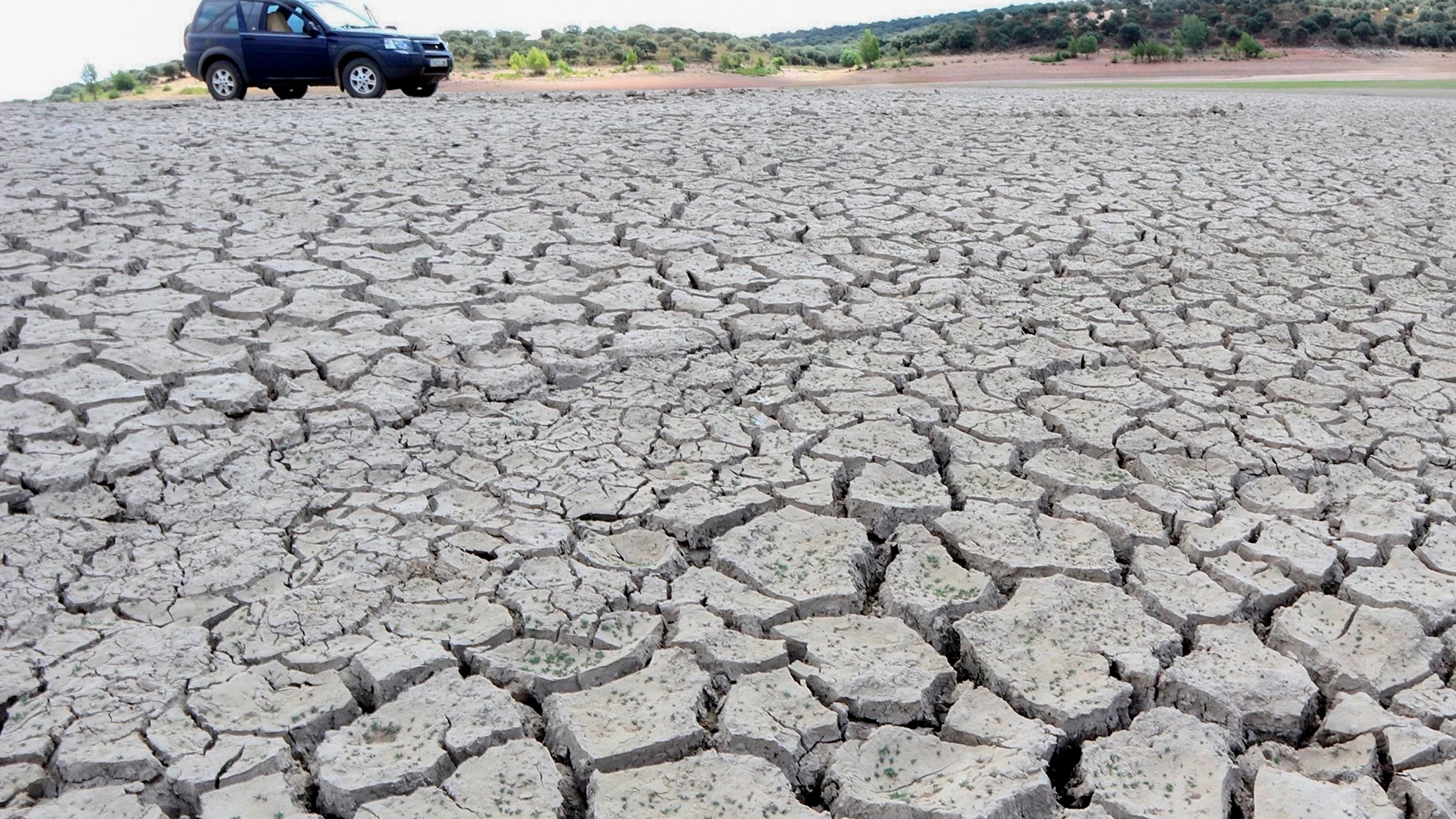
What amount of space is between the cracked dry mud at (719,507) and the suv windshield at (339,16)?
6.14m

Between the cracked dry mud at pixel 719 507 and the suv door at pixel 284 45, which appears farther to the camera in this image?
the suv door at pixel 284 45

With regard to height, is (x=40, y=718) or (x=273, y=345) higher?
(x=273, y=345)

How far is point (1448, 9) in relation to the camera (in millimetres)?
31359

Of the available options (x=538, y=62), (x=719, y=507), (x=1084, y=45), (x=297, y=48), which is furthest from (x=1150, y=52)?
(x=719, y=507)

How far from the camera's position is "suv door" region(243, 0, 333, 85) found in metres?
11.4

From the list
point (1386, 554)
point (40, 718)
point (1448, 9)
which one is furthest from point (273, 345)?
point (1448, 9)

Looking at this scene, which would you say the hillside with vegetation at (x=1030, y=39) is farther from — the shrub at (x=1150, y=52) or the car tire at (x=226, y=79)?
the car tire at (x=226, y=79)

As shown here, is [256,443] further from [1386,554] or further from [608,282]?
[1386,554]

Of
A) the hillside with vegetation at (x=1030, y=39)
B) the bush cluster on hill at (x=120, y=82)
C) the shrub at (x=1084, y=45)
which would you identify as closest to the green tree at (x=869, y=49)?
the hillside with vegetation at (x=1030, y=39)

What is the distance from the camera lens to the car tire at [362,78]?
37.5 feet

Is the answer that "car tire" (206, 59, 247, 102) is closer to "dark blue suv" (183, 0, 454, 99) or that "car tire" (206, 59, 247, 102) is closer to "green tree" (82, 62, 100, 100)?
"dark blue suv" (183, 0, 454, 99)

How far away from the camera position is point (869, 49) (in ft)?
83.6

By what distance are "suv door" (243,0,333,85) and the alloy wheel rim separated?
284 millimetres

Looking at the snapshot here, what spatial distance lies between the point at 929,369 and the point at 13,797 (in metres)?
2.75
